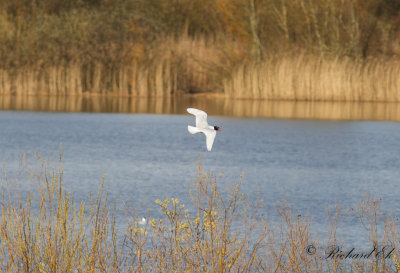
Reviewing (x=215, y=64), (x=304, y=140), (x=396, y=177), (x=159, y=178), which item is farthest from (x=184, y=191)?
(x=215, y=64)

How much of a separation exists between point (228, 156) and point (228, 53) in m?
14.7

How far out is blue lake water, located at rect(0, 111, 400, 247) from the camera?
9859mm

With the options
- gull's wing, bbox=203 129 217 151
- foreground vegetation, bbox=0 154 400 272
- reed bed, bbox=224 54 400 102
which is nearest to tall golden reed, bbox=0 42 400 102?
reed bed, bbox=224 54 400 102

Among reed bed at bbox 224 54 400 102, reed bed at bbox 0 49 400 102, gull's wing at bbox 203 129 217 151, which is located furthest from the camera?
reed bed at bbox 0 49 400 102

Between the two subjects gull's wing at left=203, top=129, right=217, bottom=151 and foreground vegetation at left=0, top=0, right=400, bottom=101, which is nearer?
gull's wing at left=203, top=129, right=217, bottom=151

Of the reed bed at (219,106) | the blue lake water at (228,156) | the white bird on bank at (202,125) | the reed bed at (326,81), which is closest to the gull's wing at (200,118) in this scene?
the white bird on bank at (202,125)

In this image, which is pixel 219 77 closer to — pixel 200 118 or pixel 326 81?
pixel 326 81

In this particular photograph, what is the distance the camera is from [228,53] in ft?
92.9

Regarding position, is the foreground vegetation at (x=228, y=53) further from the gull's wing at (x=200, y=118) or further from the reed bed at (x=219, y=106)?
the gull's wing at (x=200, y=118)

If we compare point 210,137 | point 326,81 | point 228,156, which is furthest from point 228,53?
point 210,137

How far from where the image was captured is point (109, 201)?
9172 millimetres

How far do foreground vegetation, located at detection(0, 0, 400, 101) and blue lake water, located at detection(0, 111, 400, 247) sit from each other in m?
5.42

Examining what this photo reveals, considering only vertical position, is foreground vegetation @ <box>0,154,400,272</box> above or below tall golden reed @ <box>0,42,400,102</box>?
below

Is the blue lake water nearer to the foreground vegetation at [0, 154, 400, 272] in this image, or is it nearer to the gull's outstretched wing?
the foreground vegetation at [0, 154, 400, 272]
